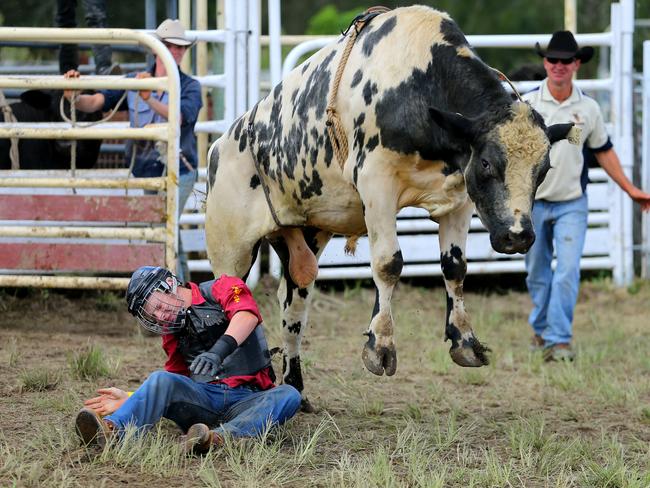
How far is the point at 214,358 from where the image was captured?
4.46m

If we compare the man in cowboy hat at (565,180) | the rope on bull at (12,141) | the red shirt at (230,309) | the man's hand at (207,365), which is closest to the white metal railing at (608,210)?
the man in cowboy hat at (565,180)

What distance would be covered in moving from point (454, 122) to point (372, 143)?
0.49 m

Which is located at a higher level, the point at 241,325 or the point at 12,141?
the point at 12,141

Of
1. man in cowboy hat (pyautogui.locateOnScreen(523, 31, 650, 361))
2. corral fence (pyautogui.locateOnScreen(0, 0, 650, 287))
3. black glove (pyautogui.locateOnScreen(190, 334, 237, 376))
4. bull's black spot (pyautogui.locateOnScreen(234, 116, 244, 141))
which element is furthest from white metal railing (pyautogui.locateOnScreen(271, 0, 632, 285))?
black glove (pyautogui.locateOnScreen(190, 334, 237, 376))

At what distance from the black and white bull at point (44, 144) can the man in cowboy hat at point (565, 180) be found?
338cm

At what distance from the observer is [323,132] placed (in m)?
5.51

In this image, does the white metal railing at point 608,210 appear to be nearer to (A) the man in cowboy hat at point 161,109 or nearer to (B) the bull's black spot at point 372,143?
(A) the man in cowboy hat at point 161,109

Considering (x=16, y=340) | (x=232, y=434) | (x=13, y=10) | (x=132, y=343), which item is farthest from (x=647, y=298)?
(x=13, y=10)

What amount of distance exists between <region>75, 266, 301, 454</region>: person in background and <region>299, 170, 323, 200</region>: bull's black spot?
0.88 m

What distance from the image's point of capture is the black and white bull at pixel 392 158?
484 centimetres

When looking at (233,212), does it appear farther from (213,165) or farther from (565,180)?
(565,180)

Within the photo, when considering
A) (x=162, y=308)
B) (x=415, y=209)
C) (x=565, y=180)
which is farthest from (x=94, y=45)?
(x=162, y=308)

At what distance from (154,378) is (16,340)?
313 centimetres

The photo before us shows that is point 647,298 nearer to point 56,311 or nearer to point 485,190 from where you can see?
point 56,311
